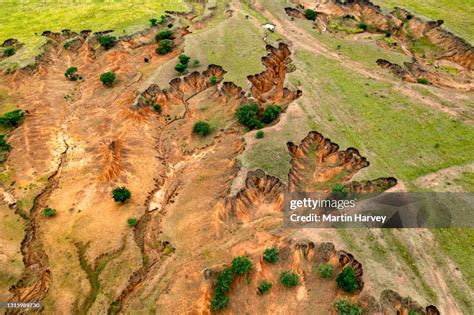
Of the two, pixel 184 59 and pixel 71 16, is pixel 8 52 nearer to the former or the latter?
pixel 71 16

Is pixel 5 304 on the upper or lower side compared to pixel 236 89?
lower

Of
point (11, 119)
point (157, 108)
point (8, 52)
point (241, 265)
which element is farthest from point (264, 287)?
point (8, 52)

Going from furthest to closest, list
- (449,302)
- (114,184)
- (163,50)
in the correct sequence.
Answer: (163,50), (114,184), (449,302)

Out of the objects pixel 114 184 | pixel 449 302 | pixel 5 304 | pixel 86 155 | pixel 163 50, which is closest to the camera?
pixel 449 302

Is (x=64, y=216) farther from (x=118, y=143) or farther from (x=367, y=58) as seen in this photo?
(x=367, y=58)

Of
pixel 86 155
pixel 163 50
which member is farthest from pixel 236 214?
pixel 163 50

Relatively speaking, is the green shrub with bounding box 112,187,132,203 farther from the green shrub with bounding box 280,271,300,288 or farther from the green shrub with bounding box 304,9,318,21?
the green shrub with bounding box 304,9,318,21
